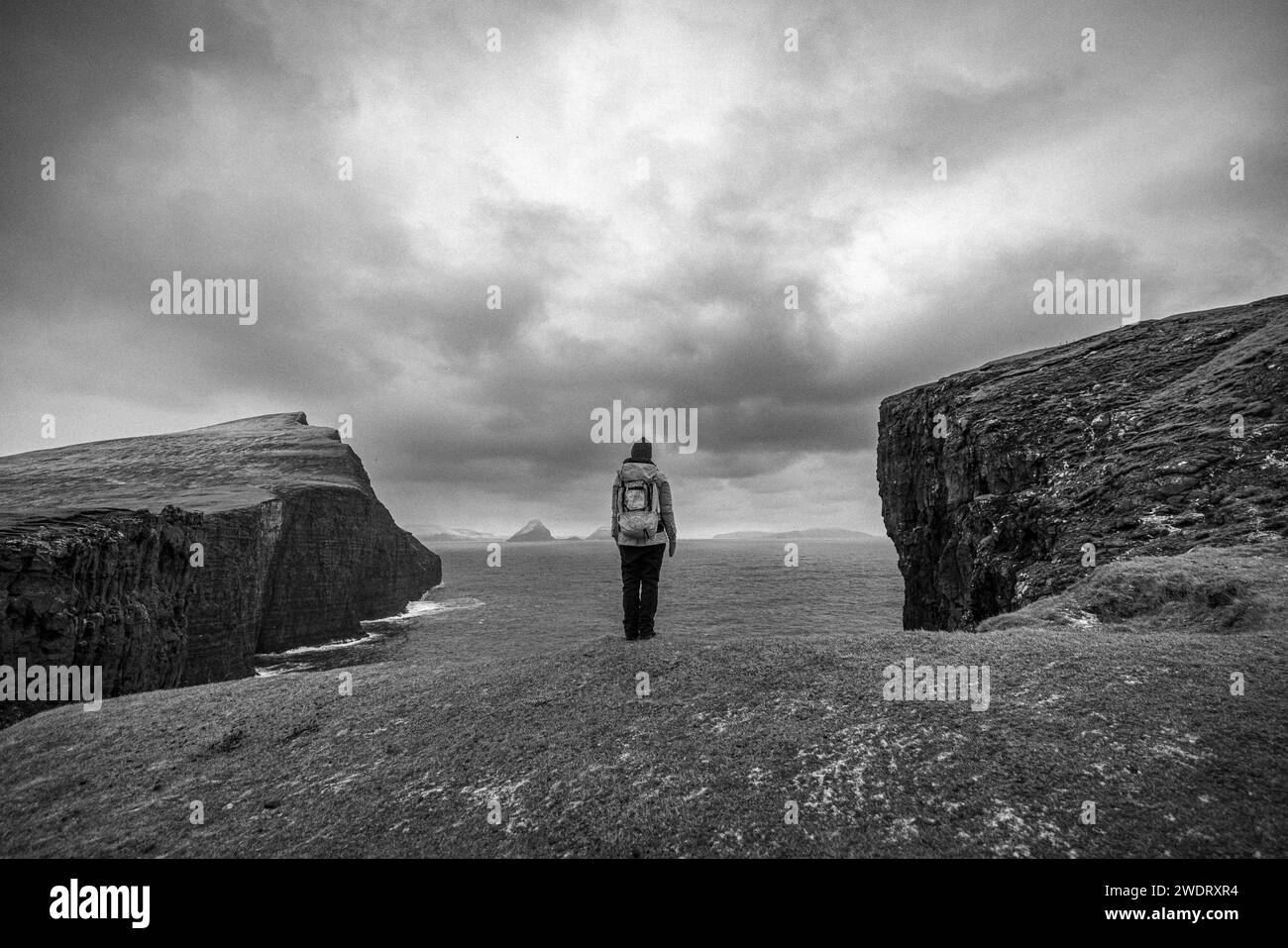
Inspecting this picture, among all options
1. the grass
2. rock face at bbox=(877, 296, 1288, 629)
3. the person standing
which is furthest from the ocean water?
the grass

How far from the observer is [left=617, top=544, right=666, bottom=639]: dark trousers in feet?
36.9

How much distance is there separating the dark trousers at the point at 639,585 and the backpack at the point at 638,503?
368mm

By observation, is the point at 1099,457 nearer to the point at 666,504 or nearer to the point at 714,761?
the point at 666,504

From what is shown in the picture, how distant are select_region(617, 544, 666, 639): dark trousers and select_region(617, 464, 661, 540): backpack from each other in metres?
0.37

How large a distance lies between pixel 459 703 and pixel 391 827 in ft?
10.8

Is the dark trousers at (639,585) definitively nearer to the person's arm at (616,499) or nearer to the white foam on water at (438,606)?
the person's arm at (616,499)

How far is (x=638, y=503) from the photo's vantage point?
11.3 metres

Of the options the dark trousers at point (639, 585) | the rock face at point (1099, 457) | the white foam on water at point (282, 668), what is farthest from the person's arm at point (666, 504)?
the white foam on water at point (282, 668)

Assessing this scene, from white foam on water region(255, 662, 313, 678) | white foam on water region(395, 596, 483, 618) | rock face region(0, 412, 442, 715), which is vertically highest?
rock face region(0, 412, 442, 715)

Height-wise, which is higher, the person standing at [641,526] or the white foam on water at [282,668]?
the person standing at [641,526]

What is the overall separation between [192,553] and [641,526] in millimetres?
40045

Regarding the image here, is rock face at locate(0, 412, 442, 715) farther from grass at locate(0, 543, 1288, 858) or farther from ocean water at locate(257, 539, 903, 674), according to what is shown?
grass at locate(0, 543, 1288, 858)

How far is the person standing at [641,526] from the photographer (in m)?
11.2
